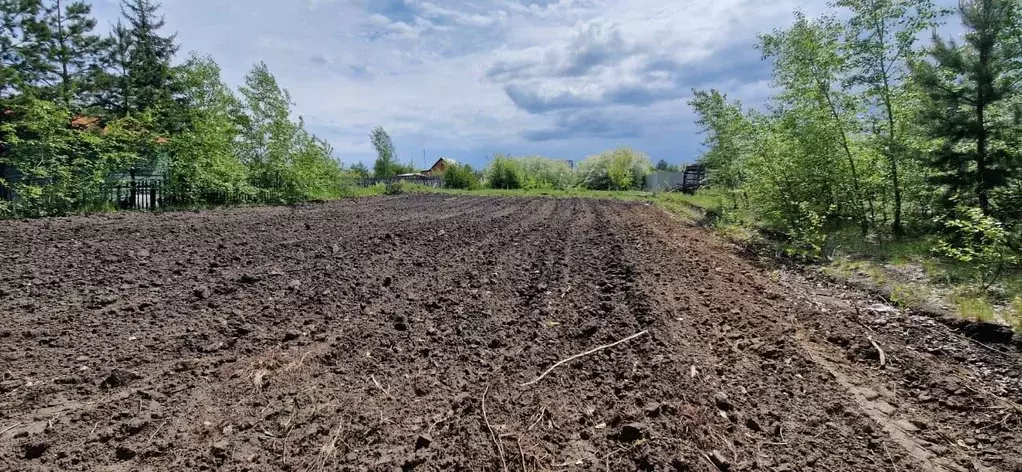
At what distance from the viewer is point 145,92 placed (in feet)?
59.3

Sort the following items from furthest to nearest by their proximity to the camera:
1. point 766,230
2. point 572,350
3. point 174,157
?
point 174,157 → point 766,230 → point 572,350

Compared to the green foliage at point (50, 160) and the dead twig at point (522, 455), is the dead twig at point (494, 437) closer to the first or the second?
the dead twig at point (522, 455)

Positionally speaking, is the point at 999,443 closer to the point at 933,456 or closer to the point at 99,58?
the point at 933,456

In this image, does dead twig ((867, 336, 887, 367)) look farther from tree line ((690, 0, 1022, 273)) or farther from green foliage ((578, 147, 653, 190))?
green foliage ((578, 147, 653, 190))

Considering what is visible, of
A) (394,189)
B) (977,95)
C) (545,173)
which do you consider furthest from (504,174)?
(977,95)

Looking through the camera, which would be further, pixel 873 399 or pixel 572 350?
pixel 572 350

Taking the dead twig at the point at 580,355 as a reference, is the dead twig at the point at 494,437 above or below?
below

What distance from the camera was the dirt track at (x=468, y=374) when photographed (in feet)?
6.92

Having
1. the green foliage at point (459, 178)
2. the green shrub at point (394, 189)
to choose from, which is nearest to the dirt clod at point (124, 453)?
the green shrub at point (394, 189)

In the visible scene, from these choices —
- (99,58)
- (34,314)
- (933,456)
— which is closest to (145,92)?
(99,58)

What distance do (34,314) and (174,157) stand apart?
41.0 ft

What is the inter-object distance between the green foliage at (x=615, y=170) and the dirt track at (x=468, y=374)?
3706 centimetres

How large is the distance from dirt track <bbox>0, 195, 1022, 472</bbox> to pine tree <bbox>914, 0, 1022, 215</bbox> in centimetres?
324

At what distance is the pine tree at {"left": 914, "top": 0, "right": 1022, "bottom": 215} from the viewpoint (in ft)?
20.2
